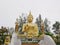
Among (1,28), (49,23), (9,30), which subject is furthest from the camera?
(49,23)

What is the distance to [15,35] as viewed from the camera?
2367 mm

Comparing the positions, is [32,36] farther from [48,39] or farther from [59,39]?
[59,39]

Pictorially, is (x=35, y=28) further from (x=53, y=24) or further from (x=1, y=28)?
(x=53, y=24)

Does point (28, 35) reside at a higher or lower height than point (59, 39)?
higher

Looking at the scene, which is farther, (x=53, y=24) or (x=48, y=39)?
(x=53, y=24)

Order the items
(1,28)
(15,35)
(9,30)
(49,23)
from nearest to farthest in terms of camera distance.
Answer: (15,35) → (1,28) → (9,30) → (49,23)

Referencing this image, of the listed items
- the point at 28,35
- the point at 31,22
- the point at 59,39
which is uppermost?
the point at 31,22

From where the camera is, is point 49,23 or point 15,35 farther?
point 49,23

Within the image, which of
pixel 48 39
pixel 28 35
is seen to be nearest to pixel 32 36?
pixel 28 35

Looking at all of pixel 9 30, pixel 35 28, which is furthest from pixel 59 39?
pixel 35 28

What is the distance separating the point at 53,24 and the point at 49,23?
249 mm

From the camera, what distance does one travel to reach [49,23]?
5.47 m

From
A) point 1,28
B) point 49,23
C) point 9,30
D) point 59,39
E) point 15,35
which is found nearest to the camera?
point 15,35

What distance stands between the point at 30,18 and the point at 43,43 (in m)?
0.38
